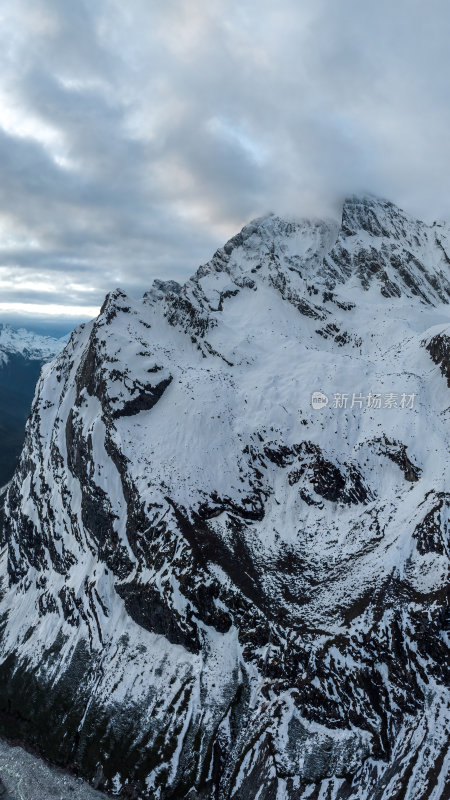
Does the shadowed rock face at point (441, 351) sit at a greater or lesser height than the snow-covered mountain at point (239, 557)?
greater

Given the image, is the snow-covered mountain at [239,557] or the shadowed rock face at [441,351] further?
the shadowed rock face at [441,351]

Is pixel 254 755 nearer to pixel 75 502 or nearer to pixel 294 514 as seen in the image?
pixel 294 514

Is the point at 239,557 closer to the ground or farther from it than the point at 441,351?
closer to the ground

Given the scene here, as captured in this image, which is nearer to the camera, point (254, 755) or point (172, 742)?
point (254, 755)

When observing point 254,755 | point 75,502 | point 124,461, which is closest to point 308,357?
point 124,461

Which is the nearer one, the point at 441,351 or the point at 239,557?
the point at 239,557

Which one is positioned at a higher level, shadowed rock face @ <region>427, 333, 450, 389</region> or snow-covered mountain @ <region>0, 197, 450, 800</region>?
shadowed rock face @ <region>427, 333, 450, 389</region>

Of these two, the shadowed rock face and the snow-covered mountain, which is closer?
the snow-covered mountain

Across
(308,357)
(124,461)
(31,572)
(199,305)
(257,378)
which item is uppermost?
(199,305)
